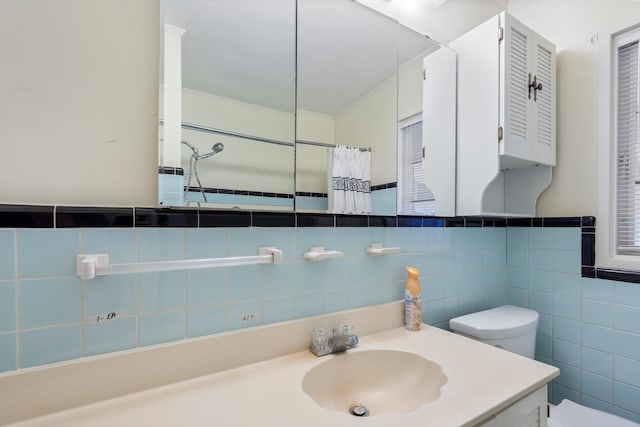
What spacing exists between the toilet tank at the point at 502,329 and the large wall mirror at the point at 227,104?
3.08ft

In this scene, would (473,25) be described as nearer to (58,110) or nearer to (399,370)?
(399,370)

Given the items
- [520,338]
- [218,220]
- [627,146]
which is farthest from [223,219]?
[627,146]

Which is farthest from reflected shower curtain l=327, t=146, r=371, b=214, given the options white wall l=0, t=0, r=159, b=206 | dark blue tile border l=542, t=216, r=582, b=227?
dark blue tile border l=542, t=216, r=582, b=227

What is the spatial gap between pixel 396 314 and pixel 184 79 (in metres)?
1.08

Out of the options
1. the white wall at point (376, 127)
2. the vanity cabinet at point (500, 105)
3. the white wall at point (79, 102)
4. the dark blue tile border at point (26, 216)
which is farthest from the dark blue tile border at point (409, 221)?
the dark blue tile border at point (26, 216)

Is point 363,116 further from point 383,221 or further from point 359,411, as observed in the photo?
point 359,411

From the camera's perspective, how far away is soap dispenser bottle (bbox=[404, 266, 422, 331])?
3.94ft

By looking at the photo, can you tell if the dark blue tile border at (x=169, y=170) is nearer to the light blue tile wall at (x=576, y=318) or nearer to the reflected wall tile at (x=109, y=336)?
the reflected wall tile at (x=109, y=336)

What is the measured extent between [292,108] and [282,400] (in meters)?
0.86

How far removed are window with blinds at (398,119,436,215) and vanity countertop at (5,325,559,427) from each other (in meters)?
0.60

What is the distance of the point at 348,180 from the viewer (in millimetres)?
1165

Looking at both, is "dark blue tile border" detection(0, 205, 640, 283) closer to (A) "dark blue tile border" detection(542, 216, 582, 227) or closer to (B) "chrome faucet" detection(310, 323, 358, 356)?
(A) "dark blue tile border" detection(542, 216, 582, 227)

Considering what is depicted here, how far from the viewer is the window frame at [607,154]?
1390mm

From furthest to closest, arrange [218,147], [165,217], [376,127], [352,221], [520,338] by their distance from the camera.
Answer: [520,338], [376,127], [352,221], [218,147], [165,217]
